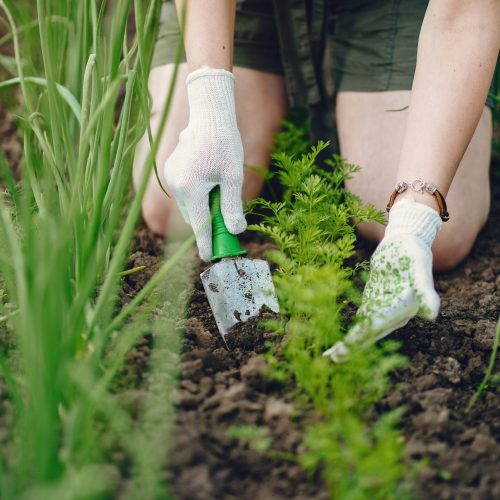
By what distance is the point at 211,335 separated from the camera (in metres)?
1.32

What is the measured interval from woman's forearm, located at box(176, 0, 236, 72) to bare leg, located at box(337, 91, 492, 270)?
56cm

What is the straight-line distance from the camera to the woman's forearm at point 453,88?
140cm

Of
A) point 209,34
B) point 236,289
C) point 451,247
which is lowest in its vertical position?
point 451,247

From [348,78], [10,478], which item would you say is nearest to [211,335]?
[10,478]

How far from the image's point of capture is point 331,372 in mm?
1019

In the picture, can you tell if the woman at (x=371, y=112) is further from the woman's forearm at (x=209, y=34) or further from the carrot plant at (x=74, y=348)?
the carrot plant at (x=74, y=348)

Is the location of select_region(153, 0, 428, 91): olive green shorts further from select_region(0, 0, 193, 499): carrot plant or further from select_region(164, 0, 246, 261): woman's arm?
select_region(0, 0, 193, 499): carrot plant

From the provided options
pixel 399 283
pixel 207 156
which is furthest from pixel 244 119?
pixel 399 283

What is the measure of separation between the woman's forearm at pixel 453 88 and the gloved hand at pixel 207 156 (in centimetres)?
40

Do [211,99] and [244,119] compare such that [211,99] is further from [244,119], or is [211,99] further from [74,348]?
[74,348]

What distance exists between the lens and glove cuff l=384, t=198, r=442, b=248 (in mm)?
1314

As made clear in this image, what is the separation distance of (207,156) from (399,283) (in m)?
0.57

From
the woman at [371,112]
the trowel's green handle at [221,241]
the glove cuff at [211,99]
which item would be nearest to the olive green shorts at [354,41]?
the woman at [371,112]

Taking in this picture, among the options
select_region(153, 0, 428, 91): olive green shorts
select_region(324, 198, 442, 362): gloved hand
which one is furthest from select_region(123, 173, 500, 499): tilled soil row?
select_region(153, 0, 428, 91): olive green shorts
